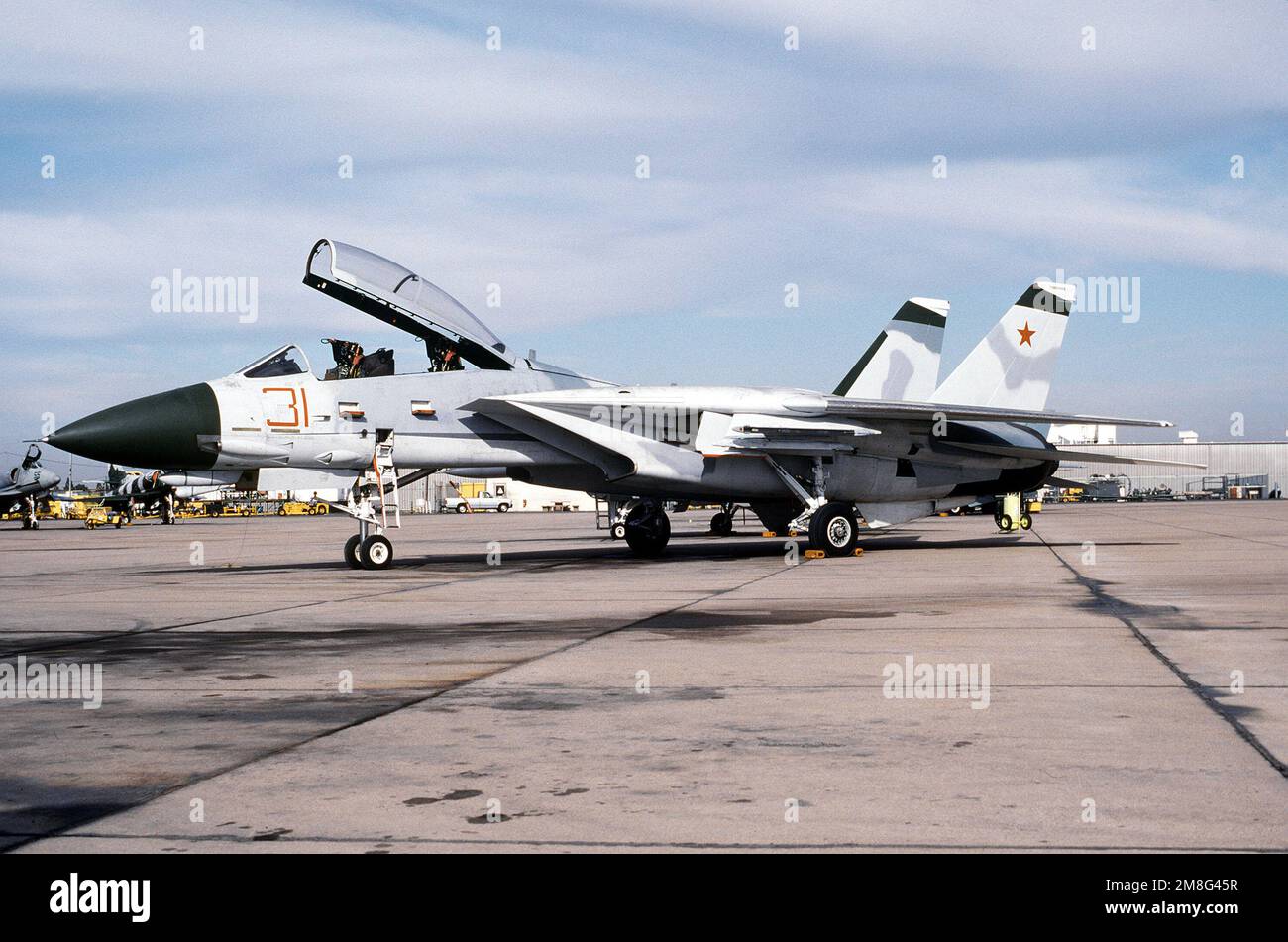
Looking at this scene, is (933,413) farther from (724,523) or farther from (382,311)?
(724,523)

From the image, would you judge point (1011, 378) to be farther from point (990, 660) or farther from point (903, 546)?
point (990, 660)

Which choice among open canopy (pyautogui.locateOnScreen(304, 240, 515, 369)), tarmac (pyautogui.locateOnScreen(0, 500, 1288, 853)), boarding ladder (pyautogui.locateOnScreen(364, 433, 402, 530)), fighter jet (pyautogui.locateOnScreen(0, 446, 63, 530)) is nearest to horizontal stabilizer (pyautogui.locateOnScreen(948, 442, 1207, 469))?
tarmac (pyautogui.locateOnScreen(0, 500, 1288, 853))

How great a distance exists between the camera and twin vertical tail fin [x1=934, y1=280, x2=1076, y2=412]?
888 inches

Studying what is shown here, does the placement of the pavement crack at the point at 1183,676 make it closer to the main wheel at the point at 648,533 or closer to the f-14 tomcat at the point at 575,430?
the f-14 tomcat at the point at 575,430

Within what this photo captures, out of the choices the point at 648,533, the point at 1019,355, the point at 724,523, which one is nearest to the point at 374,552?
the point at 648,533

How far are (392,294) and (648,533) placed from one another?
6.55 m

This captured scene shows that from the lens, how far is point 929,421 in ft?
65.5

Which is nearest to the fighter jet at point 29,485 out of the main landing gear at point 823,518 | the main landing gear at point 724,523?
the main landing gear at point 724,523

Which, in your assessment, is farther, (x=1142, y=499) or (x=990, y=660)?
(x=1142, y=499)

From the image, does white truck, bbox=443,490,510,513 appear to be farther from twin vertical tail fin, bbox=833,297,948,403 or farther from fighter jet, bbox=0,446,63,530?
twin vertical tail fin, bbox=833,297,948,403

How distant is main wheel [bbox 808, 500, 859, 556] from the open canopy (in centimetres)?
616

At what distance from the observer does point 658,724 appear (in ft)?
18.0
